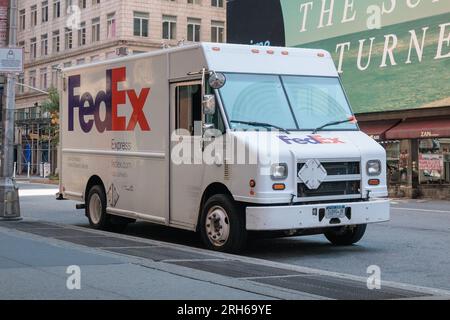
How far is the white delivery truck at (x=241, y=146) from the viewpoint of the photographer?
968cm

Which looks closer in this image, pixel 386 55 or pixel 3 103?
pixel 3 103

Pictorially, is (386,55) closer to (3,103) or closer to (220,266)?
(3,103)

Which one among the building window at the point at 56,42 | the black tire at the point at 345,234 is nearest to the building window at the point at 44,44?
the building window at the point at 56,42

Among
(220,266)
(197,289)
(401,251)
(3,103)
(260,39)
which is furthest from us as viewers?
(260,39)

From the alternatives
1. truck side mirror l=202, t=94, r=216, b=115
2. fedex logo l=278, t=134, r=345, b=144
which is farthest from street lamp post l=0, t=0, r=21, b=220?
fedex logo l=278, t=134, r=345, b=144

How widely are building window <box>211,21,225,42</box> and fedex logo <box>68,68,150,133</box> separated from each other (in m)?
49.7

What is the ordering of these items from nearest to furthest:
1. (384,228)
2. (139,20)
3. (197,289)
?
(197,289) < (384,228) < (139,20)

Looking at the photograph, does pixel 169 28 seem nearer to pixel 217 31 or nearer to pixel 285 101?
pixel 217 31

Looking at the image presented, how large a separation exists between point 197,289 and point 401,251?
516cm

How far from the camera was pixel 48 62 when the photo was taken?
226 ft

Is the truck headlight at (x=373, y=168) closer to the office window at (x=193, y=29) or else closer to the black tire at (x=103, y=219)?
the black tire at (x=103, y=219)

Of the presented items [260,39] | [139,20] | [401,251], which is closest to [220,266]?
[401,251]

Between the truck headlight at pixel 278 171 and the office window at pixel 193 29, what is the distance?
174ft

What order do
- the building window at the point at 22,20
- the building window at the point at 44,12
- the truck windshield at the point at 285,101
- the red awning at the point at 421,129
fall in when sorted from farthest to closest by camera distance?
1. the building window at the point at 22,20
2. the building window at the point at 44,12
3. the red awning at the point at 421,129
4. the truck windshield at the point at 285,101
